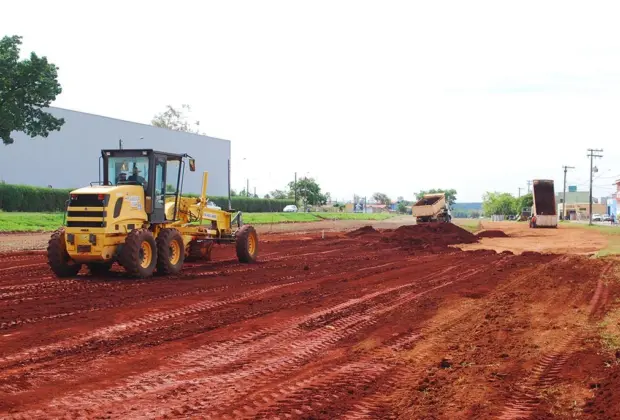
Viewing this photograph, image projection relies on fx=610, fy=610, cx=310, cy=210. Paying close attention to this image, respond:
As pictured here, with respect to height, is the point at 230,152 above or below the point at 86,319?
above

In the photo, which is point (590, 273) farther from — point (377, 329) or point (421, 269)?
point (377, 329)

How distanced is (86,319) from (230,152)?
251 feet

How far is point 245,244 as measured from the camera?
17.9 meters

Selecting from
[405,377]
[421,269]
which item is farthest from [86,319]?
[421,269]

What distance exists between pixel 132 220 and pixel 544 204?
4360 cm

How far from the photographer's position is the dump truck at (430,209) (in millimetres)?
48156

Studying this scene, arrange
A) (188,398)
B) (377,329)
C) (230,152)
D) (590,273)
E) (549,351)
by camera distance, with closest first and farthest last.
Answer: (188,398) → (549,351) → (377,329) → (590,273) → (230,152)

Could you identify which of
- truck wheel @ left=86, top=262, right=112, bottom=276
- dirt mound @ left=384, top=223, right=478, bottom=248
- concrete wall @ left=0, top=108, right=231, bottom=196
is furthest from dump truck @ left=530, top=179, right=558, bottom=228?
truck wheel @ left=86, top=262, right=112, bottom=276

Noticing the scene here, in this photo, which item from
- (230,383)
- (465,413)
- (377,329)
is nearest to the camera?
(465,413)

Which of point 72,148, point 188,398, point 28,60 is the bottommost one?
point 188,398

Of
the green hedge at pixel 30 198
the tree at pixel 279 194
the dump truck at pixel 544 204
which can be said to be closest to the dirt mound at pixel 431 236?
the dump truck at pixel 544 204

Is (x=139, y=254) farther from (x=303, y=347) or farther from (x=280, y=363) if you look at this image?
(x=280, y=363)

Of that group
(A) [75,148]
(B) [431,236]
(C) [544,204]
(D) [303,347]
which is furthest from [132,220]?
(A) [75,148]

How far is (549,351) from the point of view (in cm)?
748
